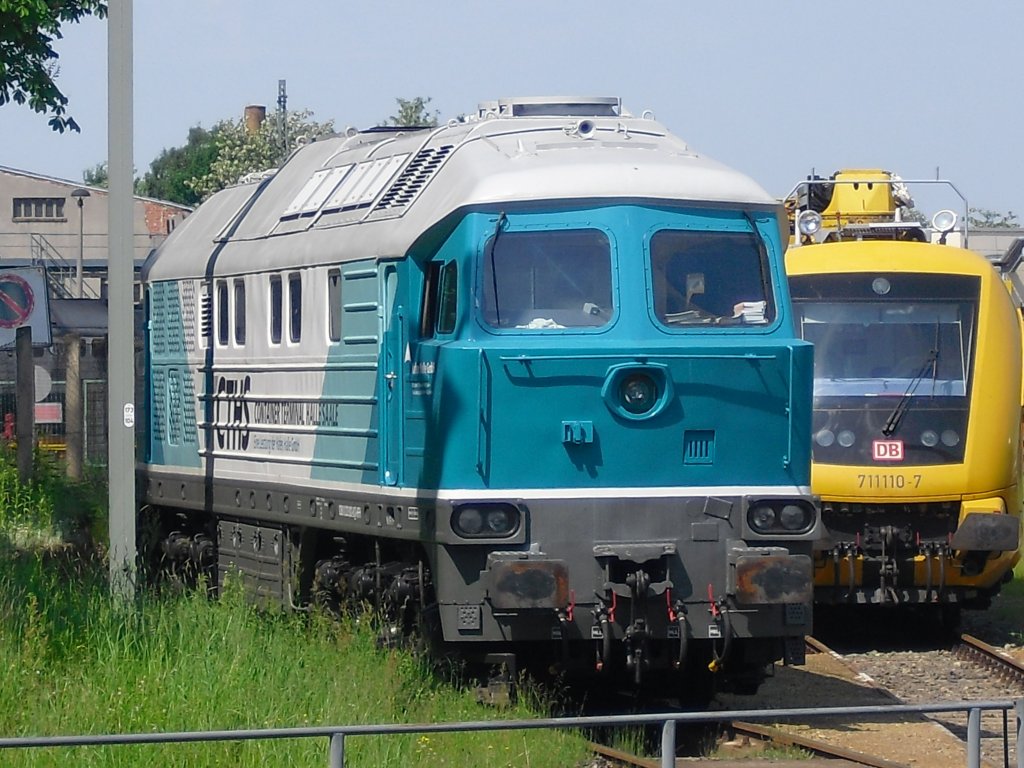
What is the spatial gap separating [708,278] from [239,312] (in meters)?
4.51

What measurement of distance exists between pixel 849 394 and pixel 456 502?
212 inches

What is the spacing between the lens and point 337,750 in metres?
6.50

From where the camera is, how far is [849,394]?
14461 millimetres

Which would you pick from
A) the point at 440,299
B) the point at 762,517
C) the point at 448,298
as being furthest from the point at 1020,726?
the point at 440,299

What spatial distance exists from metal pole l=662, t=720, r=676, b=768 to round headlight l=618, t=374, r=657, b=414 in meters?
3.42

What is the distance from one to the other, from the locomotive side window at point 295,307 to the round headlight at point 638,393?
306 centimetres

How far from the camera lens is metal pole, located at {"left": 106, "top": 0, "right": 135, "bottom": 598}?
12.0m

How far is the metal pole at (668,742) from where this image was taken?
6.91 meters

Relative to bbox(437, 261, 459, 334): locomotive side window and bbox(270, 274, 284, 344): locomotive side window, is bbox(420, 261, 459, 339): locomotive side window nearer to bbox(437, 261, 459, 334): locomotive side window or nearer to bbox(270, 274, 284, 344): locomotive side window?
bbox(437, 261, 459, 334): locomotive side window

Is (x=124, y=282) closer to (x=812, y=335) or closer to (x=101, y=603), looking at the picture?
(x=101, y=603)

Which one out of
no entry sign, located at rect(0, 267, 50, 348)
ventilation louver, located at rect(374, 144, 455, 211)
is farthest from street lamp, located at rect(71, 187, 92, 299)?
ventilation louver, located at rect(374, 144, 455, 211)

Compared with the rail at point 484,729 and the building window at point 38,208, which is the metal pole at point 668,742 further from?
the building window at point 38,208

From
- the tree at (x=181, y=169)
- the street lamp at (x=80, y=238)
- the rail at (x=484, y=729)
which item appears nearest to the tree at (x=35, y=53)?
the rail at (x=484, y=729)

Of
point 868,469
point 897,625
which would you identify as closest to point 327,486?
point 868,469
